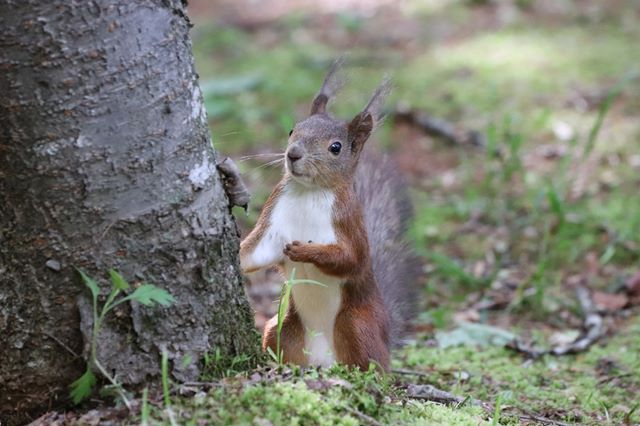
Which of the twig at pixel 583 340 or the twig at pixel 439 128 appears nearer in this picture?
the twig at pixel 583 340

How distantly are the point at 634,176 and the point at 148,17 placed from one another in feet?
13.4

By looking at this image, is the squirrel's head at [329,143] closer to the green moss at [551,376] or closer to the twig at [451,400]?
the twig at [451,400]

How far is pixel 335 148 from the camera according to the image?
297 cm

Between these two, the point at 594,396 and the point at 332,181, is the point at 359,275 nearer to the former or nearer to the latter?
the point at 332,181

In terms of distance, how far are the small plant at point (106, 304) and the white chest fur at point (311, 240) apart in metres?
0.76

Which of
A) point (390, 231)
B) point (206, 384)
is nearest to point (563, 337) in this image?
point (390, 231)

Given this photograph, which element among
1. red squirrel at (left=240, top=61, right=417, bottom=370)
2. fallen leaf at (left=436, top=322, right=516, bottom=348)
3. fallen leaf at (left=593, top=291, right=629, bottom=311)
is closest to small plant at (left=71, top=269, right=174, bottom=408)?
red squirrel at (left=240, top=61, right=417, bottom=370)

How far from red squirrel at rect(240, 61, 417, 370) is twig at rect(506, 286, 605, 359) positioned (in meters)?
1.01

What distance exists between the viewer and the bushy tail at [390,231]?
3477mm

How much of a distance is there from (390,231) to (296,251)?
1055 mm

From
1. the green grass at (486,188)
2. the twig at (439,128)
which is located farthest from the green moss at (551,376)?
the twig at (439,128)

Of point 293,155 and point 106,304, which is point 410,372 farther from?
point 106,304

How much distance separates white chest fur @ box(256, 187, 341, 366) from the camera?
2820mm

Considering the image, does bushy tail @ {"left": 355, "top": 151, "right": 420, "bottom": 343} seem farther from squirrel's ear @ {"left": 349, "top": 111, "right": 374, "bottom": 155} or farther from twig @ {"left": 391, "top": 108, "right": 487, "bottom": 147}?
twig @ {"left": 391, "top": 108, "right": 487, "bottom": 147}
